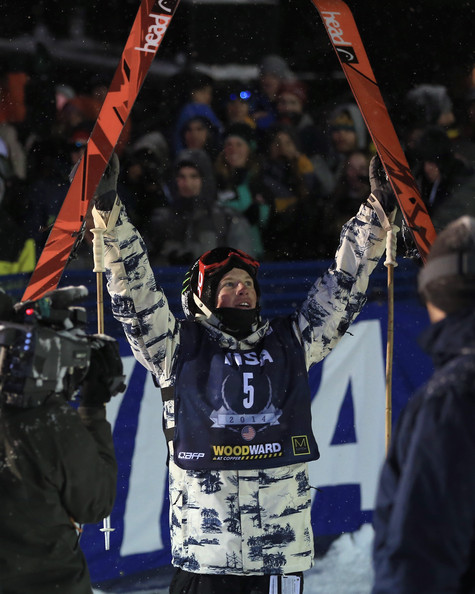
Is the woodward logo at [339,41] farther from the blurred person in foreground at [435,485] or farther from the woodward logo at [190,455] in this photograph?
the blurred person in foreground at [435,485]

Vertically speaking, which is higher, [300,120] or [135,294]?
[300,120]

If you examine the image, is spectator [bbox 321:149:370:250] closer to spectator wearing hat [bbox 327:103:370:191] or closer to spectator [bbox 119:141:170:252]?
spectator wearing hat [bbox 327:103:370:191]

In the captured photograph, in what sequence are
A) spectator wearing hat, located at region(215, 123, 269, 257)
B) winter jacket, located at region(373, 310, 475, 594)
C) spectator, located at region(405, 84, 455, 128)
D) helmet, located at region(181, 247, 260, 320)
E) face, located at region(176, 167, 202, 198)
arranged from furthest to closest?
spectator, located at region(405, 84, 455, 128) → spectator wearing hat, located at region(215, 123, 269, 257) → face, located at region(176, 167, 202, 198) → helmet, located at region(181, 247, 260, 320) → winter jacket, located at region(373, 310, 475, 594)

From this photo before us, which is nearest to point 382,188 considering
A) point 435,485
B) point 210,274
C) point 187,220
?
point 210,274

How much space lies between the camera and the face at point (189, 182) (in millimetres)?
6461

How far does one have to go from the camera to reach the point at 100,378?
2877 mm

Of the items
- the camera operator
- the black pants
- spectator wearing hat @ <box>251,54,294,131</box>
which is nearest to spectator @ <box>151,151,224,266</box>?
spectator wearing hat @ <box>251,54,294,131</box>

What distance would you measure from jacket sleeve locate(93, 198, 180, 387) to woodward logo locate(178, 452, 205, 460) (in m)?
0.32

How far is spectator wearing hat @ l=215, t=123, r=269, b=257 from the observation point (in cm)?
664

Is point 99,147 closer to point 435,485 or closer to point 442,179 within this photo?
point 435,485

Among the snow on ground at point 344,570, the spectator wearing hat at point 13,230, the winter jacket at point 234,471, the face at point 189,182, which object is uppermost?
the face at point 189,182

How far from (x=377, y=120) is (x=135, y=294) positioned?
1.30 meters

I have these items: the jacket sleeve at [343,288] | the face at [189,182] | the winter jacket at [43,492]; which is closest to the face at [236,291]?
the jacket sleeve at [343,288]

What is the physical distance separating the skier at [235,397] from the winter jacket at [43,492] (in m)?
0.97
